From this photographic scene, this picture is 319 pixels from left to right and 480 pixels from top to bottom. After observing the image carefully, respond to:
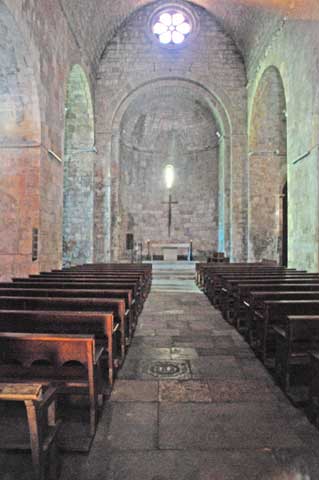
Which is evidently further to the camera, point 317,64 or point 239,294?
point 317,64

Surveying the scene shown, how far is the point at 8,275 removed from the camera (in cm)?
792

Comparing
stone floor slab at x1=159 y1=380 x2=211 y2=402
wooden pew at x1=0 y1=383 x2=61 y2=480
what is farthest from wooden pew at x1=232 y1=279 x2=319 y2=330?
wooden pew at x1=0 y1=383 x2=61 y2=480

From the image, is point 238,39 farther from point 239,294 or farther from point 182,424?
point 182,424

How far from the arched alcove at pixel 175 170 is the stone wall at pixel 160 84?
1.84 metres

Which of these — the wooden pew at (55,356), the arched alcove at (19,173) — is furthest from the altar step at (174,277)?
the wooden pew at (55,356)

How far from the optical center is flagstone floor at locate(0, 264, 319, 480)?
1899 millimetres

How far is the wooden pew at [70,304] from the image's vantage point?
3232 mm

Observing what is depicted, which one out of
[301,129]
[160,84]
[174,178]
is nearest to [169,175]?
[174,178]

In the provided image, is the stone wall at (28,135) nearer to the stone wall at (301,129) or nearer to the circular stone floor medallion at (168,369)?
the circular stone floor medallion at (168,369)

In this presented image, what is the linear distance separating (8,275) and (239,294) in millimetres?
5400

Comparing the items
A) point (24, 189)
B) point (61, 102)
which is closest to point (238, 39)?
point (61, 102)

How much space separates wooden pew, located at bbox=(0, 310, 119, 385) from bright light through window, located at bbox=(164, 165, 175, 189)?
15.4 meters

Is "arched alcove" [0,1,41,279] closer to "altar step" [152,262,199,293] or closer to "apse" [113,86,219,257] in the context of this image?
"altar step" [152,262,199,293]

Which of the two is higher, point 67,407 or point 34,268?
point 34,268
